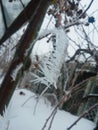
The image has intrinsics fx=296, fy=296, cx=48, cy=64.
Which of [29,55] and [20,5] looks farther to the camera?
[20,5]

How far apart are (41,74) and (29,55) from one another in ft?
0.23

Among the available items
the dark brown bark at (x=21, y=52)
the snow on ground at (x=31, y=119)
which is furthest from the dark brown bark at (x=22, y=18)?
the snow on ground at (x=31, y=119)

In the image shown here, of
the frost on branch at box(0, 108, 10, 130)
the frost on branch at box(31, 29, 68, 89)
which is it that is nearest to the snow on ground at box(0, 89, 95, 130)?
the frost on branch at box(0, 108, 10, 130)

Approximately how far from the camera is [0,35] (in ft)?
2.39

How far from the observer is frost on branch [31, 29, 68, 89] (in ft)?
1.73

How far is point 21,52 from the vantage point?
591 mm

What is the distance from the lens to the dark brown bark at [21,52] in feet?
1.91

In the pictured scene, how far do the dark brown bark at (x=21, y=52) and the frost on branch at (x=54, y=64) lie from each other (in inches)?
2.5

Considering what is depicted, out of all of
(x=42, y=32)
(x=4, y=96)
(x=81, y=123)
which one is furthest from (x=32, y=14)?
(x=81, y=123)

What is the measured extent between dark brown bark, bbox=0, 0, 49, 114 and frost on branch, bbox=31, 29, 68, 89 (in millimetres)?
62

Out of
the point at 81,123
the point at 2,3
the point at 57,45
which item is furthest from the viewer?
the point at 81,123

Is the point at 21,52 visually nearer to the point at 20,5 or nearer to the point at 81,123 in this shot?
the point at 20,5

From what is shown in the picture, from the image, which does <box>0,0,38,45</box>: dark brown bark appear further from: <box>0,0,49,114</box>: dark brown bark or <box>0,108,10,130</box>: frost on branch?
<box>0,108,10,130</box>: frost on branch

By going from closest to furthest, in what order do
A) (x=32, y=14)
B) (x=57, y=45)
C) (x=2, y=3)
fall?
(x=57, y=45) < (x=32, y=14) < (x=2, y=3)
